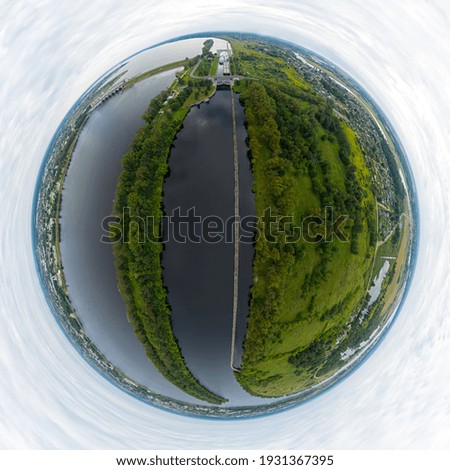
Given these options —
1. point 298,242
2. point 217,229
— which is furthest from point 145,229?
point 298,242

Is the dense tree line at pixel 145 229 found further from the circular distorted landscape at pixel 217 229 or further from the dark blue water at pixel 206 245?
the dark blue water at pixel 206 245

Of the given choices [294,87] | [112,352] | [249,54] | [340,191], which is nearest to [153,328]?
[112,352]

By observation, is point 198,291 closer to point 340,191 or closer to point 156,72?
point 340,191

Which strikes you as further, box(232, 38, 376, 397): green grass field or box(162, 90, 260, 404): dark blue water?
box(232, 38, 376, 397): green grass field

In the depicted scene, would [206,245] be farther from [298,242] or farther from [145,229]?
[298,242]

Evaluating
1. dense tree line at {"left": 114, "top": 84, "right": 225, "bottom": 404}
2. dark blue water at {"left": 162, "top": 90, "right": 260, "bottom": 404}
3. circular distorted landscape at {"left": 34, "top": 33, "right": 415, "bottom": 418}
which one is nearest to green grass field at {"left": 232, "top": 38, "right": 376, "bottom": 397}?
circular distorted landscape at {"left": 34, "top": 33, "right": 415, "bottom": 418}

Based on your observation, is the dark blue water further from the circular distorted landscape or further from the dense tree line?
the dense tree line

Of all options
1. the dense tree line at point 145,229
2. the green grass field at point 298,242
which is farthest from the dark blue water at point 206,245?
the green grass field at point 298,242

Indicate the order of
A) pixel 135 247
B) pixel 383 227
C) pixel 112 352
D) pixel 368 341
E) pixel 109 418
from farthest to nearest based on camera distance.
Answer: pixel 109 418
pixel 368 341
pixel 383 227
pixel 112 352
pixel 135 247
